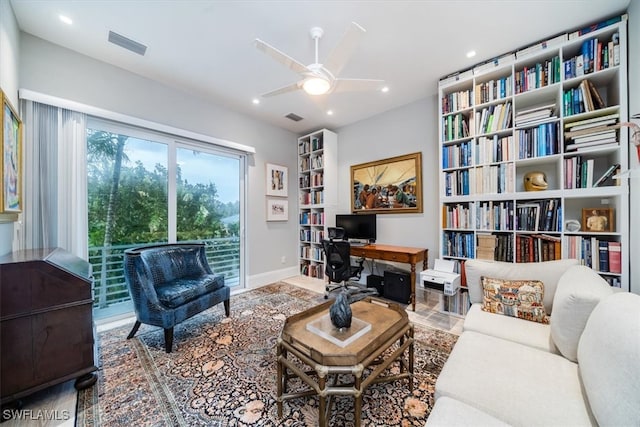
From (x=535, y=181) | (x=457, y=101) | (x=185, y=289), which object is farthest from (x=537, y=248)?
(x=185, y=289)

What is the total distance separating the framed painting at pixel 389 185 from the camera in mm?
3539

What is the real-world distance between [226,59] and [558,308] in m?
3.48

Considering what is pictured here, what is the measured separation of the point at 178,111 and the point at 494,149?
3957 millimetres

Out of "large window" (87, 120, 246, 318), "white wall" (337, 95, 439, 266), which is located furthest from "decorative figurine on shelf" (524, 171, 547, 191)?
"large window" (87, 120, 246, 318)

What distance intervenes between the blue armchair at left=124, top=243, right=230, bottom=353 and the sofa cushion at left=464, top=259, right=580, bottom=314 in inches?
101

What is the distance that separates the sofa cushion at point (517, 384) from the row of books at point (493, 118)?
2249 mm

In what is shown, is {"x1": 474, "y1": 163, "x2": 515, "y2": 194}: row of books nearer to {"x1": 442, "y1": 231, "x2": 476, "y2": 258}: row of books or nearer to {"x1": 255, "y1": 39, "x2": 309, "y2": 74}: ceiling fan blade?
{"x1": 442, "y1": 231, "x2": 476, "y2": 258}: row of books

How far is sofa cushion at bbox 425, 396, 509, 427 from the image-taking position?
89 cm

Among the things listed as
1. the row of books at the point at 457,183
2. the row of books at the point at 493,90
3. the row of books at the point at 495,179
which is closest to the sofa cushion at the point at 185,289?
the row of books at the point at 457,183

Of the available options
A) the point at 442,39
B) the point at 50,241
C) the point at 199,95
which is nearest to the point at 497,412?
the point at 442,39

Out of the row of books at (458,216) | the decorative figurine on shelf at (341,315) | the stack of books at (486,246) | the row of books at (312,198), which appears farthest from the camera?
the row of books at (312,198)

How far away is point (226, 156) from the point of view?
3.82m

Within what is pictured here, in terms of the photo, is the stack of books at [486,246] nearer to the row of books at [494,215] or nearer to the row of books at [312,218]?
the row of books at [494,215]

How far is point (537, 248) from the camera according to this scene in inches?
93.4
